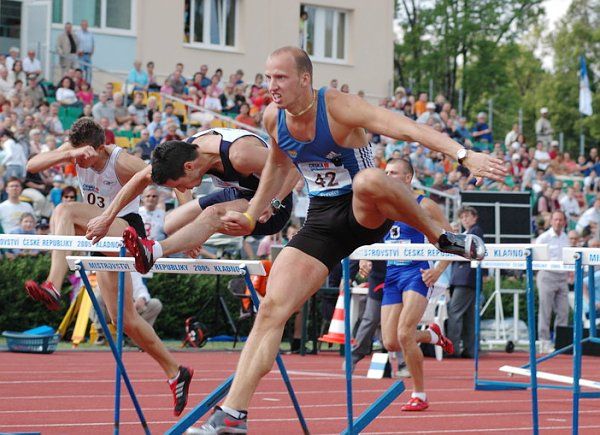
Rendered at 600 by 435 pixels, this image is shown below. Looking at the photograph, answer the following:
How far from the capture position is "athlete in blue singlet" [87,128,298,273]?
7668 mm

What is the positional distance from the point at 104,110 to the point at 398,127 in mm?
17660

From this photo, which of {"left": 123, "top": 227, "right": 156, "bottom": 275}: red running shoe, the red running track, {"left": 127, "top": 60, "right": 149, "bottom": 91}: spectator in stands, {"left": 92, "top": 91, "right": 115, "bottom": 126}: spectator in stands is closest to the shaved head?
{"left": 123, "top": 227, "right": 156, "bottom": 275}: red running shoe

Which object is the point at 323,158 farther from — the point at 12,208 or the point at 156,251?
the point at 12,208

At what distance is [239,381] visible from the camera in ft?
21.3

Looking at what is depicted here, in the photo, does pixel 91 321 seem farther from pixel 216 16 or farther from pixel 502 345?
pixel 216 16

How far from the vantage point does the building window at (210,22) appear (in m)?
33.4

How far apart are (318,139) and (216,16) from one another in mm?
27741

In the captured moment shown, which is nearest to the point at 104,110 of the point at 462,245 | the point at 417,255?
the point at 417,255

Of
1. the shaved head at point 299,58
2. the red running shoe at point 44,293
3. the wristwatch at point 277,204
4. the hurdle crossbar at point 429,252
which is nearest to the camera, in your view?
the shaved head at point 299,58

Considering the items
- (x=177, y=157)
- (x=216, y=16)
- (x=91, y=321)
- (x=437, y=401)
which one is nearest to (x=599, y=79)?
(x=216, y=16)

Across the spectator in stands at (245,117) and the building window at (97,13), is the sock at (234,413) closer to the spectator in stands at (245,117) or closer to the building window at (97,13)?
the spectator in stands at (245,117)

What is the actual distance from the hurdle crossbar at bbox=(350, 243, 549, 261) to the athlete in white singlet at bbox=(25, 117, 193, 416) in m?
1.90

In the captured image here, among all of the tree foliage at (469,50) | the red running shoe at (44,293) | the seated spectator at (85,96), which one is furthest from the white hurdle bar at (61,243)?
the tree foliage at (469,50)

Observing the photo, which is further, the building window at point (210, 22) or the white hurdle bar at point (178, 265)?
the building window at point (210, 22)
